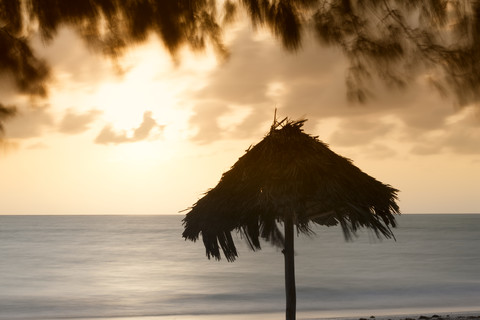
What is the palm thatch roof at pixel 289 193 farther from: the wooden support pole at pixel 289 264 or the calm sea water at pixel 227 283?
the calm sea water at pixel 227 283

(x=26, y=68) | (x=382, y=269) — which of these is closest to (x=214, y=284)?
(x=382, y=269)

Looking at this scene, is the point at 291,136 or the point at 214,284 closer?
the point at 291,136

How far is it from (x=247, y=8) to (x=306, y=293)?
64.5 feet

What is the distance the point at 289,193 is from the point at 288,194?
0.04ft

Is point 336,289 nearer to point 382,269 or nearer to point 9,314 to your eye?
point 382,269

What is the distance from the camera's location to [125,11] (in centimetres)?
306

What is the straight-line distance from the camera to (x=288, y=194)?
239 inches

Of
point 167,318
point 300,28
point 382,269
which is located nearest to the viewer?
point 300,28

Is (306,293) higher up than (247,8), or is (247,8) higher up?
(247,8)

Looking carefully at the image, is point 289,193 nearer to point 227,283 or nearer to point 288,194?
point 288,194

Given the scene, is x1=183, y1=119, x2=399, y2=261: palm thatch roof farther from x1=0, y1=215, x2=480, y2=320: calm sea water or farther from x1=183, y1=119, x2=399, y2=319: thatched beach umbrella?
x1=0, y1=215, x2=480, y2=320: calm sea water

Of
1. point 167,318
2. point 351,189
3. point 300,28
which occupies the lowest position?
point 167,318

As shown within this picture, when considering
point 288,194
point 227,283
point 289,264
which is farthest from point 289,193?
point 227,283

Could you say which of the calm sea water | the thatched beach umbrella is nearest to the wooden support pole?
the thatched beach umbrella
